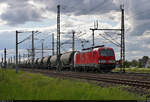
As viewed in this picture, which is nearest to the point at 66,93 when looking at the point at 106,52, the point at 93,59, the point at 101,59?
the point at 101,59

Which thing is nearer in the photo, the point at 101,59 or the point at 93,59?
the point at 101,59

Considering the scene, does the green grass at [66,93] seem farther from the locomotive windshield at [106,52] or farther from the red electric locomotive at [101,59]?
the locomotive windshield at [106,52]

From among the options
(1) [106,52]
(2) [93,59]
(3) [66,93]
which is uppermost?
(1) [106,52]

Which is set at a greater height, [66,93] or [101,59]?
[101,59]

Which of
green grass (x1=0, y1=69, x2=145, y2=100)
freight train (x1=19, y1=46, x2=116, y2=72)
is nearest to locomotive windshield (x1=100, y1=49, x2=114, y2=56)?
freight train (x1=19, y1=46, x2=116, y2=72)

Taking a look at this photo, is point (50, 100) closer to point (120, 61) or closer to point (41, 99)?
point (41, 99)

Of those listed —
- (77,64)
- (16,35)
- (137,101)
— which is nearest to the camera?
(137,101)

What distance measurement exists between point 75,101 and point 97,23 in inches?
1282

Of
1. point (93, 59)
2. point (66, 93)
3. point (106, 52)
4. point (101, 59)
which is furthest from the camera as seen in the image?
point (93, 59)

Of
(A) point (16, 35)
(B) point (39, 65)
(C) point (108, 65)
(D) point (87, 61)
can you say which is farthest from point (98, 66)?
(B) point (39, 65)

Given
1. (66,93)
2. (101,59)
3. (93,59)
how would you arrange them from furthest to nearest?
(93,59), (101,59), (66,93)

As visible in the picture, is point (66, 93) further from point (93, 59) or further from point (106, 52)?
point (93, 59)

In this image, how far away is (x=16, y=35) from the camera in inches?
1780

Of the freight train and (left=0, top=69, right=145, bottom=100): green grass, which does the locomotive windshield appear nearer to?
the freight train
